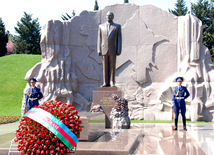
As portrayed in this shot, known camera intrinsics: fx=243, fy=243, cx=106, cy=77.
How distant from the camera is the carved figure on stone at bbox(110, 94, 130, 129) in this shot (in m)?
6.65

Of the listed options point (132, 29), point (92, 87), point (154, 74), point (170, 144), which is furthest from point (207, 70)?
point (170, 144)

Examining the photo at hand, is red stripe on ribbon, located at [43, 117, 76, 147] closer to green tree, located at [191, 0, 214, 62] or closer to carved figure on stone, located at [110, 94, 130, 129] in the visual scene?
carved figure on stone, located at [110, 94, 130, 129]

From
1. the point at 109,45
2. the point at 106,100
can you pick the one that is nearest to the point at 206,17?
the point at 109,45

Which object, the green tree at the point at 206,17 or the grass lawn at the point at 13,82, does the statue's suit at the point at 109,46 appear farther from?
the green tree at the point at 206,17

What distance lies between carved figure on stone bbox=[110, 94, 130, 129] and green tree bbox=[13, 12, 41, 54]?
23700mm

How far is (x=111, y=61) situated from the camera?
281 inches

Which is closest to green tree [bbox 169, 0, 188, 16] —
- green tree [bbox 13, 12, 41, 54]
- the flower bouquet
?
green tree [bbox 13, 12, 41, 54]

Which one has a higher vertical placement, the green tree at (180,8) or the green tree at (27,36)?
the green tree at (180,8)

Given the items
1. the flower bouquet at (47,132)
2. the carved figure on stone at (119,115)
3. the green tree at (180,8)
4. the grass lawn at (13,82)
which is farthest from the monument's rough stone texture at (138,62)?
the green tree at (180,8)

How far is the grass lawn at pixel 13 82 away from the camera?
1270 centimetres

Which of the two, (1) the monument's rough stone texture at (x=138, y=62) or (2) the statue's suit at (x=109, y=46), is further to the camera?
(1) the monument's rough stone texture at (x=138, y=62)

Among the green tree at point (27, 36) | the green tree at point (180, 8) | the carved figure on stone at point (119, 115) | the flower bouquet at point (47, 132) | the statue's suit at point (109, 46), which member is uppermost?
the green tree at point (180, 8)

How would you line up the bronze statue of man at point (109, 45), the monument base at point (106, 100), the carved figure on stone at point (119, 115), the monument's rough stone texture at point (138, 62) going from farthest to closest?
the monument's rough stone texture at point (138, 62)
the bronze statue of man at point (109, 45)
the monument base at point (106, 100)
the carved figure on stone at point (119, 115)

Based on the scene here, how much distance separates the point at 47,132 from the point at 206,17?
84.8 feet
